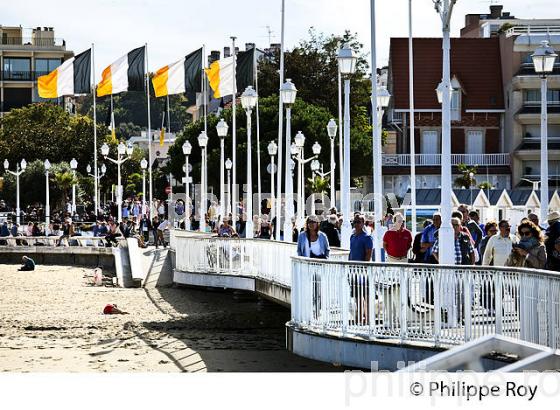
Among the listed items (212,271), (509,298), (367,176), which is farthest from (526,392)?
(367,176)

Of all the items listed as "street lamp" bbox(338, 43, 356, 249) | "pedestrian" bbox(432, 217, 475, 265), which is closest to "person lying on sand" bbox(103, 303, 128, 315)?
"street lamp" bbox(338, 43, 356, 249)

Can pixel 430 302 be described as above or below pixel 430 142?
below

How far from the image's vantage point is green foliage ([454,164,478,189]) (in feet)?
220

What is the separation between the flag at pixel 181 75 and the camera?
4769 centimetres

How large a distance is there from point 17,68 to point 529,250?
3228 inches

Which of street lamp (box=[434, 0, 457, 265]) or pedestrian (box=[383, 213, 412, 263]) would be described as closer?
street lamp (box=[434, 0, 457, 265])

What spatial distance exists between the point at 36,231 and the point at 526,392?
163ft

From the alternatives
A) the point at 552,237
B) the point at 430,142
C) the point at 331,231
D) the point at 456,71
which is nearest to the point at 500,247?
the point at 552,237

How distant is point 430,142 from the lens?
7212cm

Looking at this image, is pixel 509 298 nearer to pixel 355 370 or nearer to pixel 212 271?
pixel 355 370

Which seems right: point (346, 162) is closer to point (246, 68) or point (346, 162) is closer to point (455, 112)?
point (246, 68)

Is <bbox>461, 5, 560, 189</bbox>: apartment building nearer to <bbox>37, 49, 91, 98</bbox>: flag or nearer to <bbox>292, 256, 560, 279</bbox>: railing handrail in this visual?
<bbox>37, 49, 91, 98</bbox>: flag

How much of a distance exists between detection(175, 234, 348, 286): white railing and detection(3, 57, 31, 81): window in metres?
61.1

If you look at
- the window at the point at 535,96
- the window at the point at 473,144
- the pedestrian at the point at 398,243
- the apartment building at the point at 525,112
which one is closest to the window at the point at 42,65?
the window at the point at 473,144
